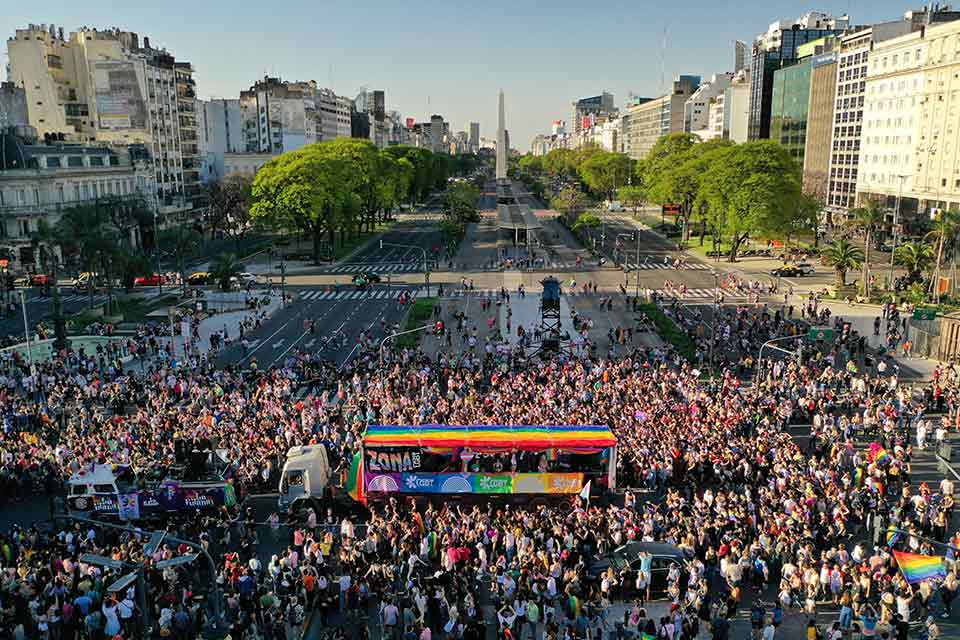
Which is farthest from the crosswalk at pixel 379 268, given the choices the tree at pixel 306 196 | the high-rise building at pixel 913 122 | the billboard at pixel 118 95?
the high-rise building at pixel 913 122

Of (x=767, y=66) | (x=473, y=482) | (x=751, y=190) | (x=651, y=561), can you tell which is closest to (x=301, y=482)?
(x=473, y=482)

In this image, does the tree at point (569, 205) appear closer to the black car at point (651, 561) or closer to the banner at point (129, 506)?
the banner at point (129, 506)

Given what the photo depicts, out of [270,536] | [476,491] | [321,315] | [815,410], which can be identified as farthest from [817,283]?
[270,536]

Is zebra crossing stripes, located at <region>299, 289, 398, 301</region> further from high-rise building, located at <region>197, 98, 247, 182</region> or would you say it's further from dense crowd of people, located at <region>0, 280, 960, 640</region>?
high-rise building, located at <region>197, 98, 247, 182</region>

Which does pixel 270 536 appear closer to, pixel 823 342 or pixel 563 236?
pixel 823 342

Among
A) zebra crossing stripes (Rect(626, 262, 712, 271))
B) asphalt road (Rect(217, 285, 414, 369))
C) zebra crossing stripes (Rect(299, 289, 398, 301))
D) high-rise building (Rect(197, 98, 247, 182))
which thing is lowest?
asphalt road (Rect(217, 285, 414, 369))

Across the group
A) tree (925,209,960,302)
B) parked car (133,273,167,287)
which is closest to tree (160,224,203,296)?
parked car (133,273,167,287)

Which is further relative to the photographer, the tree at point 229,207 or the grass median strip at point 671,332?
the tree at point 229,207
